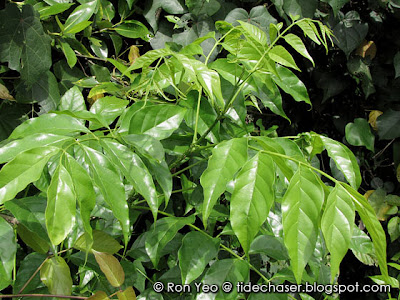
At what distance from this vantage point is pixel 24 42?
1188 mm

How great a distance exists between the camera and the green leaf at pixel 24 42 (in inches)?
46.3

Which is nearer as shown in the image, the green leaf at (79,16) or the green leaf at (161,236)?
the green leaf at (161,236)

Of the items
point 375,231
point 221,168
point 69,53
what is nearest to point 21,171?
point 221,168

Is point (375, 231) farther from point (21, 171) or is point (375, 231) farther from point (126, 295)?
point (21, 171)

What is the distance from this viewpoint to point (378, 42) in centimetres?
175

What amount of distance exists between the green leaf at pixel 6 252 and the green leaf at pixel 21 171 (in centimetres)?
11

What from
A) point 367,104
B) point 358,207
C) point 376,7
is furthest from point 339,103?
point 358,207

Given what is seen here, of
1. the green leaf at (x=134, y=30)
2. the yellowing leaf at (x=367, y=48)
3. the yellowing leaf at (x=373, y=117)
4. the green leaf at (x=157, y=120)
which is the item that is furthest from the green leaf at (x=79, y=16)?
the yellowing leaf at (x=373, y=117)

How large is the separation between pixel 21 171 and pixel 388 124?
1595 mm

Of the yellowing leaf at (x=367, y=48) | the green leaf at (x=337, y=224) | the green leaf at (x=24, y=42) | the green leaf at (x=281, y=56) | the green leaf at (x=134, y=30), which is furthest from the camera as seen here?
the yellowing leaf at (x=367, y=48)

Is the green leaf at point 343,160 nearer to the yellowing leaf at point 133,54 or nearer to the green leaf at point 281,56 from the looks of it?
the green leaf at point 281,56

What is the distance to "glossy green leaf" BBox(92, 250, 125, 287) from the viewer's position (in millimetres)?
734

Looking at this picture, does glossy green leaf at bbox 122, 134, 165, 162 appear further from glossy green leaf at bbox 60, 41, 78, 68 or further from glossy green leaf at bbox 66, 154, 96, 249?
glossy green leaf at bbox 60, 41, 78, 68

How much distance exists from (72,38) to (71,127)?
2.41 ft
